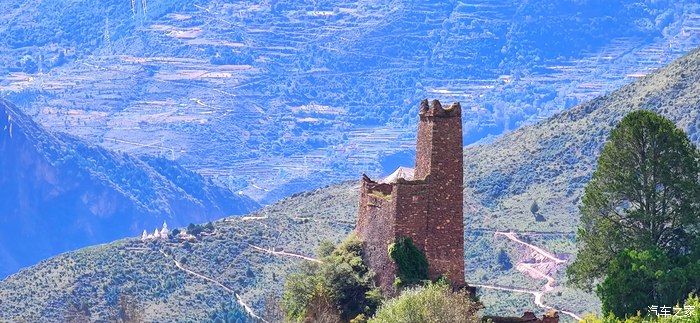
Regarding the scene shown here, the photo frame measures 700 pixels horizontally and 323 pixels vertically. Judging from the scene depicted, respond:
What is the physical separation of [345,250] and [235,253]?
50.5 m

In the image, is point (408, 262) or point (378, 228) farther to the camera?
point (378, 228)

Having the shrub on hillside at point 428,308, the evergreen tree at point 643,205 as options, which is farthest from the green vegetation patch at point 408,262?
the evergreen tree at point 643,205

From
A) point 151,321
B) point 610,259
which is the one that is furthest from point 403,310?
point 151,321

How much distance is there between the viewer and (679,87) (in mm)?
122562

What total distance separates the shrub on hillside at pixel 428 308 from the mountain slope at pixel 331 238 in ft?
127

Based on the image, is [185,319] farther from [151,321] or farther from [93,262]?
[93,262]

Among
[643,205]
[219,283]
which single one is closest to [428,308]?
[643,205]

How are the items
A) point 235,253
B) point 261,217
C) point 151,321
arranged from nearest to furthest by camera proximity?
point 151,321 < point 235,253 < point 261,217

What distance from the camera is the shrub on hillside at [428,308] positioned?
6112cm

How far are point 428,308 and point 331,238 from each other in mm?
51673

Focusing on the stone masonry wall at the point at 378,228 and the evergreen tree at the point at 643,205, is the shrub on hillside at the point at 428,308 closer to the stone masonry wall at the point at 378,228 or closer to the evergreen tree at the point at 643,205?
the stone masonry wall at the point at 378,228

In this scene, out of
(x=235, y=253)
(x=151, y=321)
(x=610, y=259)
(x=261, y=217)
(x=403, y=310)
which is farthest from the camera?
(x=261, y=217)

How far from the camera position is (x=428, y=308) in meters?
61.3

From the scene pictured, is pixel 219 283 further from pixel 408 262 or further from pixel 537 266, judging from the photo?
pixel 408 262
